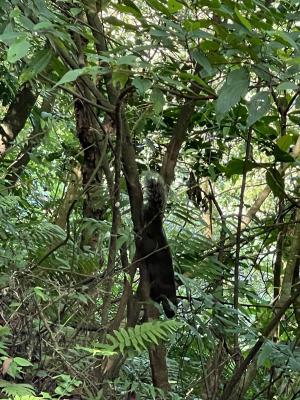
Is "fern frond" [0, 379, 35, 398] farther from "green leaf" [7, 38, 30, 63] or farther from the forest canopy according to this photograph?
"green leaf" [7, 38, 30, 63]

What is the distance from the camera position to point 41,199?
150 inches

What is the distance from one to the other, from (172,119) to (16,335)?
3.67ft

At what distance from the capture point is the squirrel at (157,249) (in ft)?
5.89

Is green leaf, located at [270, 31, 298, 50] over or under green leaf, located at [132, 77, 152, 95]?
over

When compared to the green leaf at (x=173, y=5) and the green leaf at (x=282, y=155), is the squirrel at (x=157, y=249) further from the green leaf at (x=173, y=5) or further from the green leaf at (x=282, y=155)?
the green leaf at (x=173, y=5)

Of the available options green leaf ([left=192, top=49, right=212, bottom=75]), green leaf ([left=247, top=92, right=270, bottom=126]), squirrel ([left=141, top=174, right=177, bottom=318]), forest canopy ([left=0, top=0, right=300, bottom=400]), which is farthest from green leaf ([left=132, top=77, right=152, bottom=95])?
squirrel ([left=141, top=174, right=177, bottom=318])

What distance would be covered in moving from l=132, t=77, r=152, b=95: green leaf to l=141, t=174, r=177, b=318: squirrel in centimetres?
65

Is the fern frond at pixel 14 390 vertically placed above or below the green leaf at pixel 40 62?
below

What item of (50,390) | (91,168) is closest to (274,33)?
(50,390)

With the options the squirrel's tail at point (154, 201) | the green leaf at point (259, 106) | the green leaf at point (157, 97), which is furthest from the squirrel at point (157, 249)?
the green leaf at point (259, 106)

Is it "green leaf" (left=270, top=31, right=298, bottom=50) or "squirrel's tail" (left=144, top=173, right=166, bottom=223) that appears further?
"squirrel's tail" (left=144, top=173, right=166, bottom=223)

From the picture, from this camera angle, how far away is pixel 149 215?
1818 millimetres

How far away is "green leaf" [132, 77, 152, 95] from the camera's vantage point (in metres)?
1.15

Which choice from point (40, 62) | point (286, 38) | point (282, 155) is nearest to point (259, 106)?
point (286, 38)
